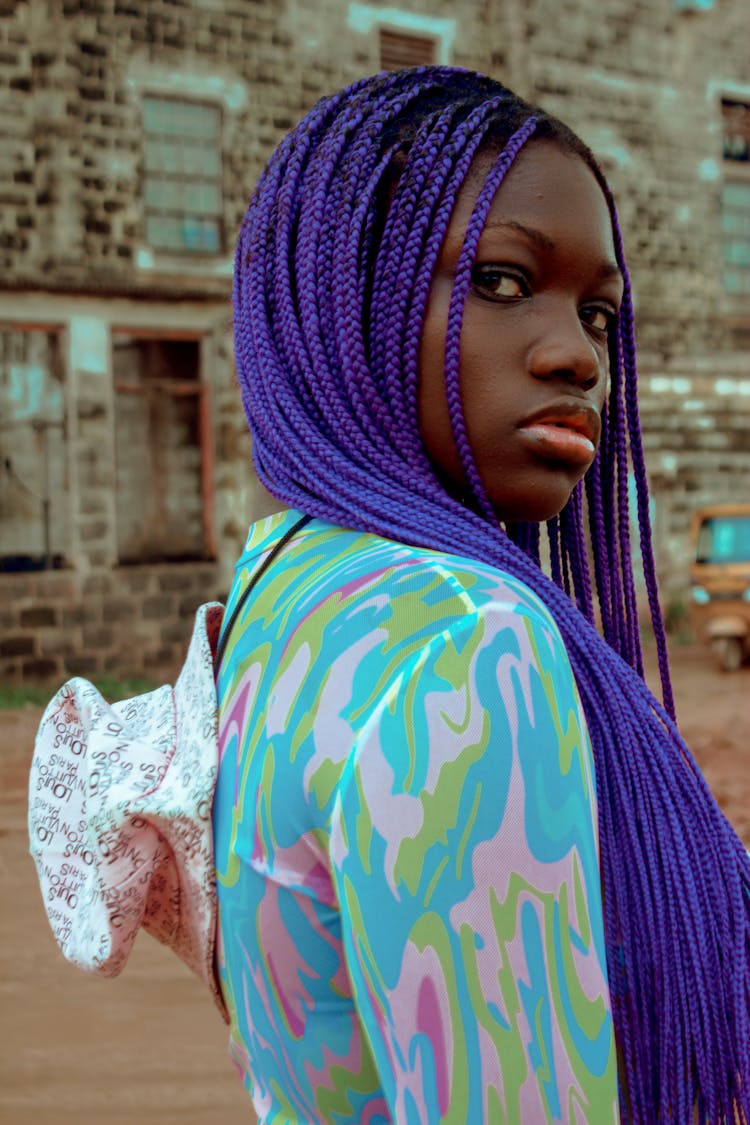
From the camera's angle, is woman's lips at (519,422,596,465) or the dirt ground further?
the dirt ground

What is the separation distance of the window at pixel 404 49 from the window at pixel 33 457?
4.73m

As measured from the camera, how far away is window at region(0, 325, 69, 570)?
→ 10.9 metres

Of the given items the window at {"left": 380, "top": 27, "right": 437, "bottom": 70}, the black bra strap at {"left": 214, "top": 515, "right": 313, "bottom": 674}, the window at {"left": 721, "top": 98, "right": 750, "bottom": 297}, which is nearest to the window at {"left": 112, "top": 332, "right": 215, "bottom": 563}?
the window at {"left": 380, "top": 27, "right": 437, "bottom": 70}

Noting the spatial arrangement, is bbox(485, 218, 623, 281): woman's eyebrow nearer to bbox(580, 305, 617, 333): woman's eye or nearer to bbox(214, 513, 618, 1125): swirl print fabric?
bbox(580, 305, 617, 333): woman's eye

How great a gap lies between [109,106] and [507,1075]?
37.6ft

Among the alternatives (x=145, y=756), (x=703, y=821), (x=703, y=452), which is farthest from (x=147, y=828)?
(x=703, y=452)

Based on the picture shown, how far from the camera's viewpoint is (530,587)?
3.27ft

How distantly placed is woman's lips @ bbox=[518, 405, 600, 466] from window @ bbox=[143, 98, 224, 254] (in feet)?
36.0

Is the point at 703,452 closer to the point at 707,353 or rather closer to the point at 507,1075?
the point at 707,353

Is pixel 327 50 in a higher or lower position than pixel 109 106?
higher

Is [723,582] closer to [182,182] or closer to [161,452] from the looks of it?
[161,452]

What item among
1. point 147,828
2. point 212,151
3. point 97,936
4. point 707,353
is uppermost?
point 212,151

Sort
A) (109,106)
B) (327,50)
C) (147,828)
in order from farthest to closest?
(327,50), (109,106), (147,828)

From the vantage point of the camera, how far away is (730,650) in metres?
12.3
